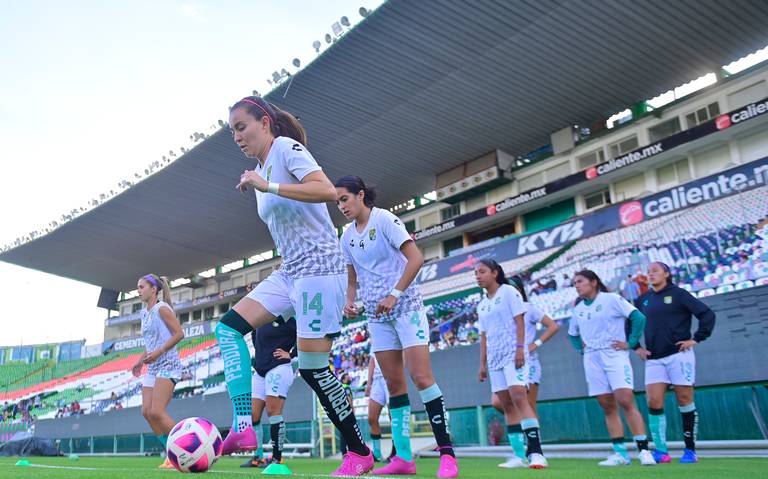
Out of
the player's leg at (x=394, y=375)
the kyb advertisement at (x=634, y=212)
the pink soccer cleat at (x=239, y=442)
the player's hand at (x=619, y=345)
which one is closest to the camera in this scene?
the pink soccer cleat at (x=239, y=442)

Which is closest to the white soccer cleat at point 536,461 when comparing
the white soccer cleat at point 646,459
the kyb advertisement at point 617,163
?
the white soccer cleat at point 646,459

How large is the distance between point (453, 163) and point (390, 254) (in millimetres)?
25842

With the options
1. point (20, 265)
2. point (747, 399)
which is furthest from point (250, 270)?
point (747, 399)

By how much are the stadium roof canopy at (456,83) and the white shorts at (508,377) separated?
15.5 meters

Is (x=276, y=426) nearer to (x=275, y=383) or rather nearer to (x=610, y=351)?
(x=275, y=383)

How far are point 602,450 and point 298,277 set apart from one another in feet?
19.0

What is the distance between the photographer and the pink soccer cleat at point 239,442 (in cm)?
324

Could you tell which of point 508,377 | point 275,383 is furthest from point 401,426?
point 275,383

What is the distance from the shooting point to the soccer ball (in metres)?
3.66

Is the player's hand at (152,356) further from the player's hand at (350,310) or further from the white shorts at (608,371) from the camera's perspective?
the white shorts at (608,371)

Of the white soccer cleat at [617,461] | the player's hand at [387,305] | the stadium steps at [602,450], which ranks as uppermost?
the player's hand at [387,305]

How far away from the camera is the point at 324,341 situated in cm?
331

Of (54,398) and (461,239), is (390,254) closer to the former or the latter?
(461,239)

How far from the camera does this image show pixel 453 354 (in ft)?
35.0
